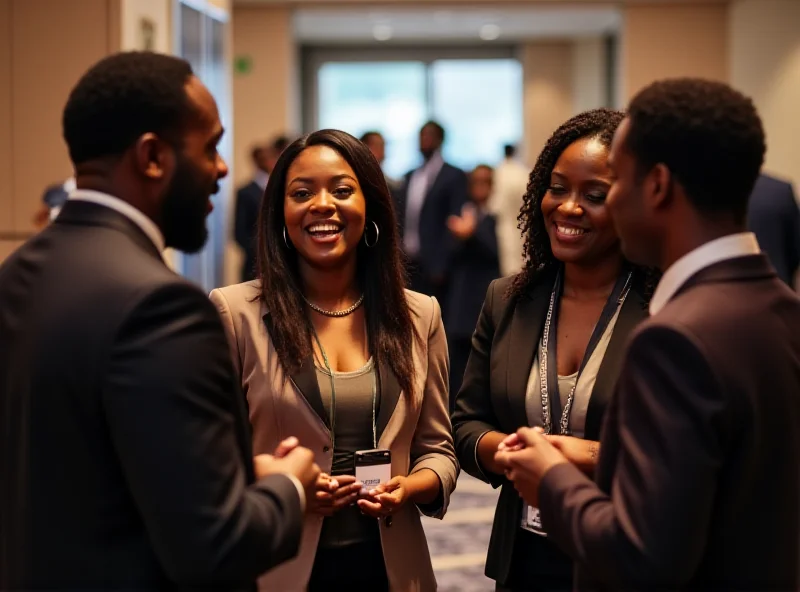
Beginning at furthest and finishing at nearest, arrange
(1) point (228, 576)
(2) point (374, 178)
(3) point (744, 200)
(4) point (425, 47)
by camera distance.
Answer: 1. (4) point (425, 47)
2. (2) point (374, 178)
3. (3) point (744, 200)
4. (1) point (228, 576)

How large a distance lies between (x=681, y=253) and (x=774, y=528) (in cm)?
43

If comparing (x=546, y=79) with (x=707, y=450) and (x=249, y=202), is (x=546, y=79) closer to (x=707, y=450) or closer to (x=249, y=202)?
(x=249, y=202)

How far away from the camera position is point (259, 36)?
12.1 meters

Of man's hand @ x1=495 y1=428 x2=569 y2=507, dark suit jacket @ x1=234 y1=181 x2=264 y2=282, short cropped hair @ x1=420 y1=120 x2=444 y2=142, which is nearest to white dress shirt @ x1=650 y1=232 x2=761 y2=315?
man's hand @ x1=495 y1=428 x2=569 y2=507

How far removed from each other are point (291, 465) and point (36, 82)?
536cm

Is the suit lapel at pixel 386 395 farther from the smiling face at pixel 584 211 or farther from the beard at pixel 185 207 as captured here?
the beard at pixel 185 207

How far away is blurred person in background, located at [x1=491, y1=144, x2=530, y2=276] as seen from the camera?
36.0 feet

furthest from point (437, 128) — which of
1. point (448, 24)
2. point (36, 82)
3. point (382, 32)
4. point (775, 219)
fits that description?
point (382, 32)

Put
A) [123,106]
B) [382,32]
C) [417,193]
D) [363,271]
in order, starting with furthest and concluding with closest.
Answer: [382,32]
[417,193]
[363,271]
[123,106]

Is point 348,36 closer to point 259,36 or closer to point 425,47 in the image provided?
Answer: point 425,47

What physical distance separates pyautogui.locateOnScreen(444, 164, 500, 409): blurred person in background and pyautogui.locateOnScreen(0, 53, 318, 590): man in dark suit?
19.1 ft

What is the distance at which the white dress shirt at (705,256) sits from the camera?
5.07 feet

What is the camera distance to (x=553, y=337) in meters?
2.43

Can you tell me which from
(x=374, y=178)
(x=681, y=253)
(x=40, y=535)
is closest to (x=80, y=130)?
(x=40, y=535)
